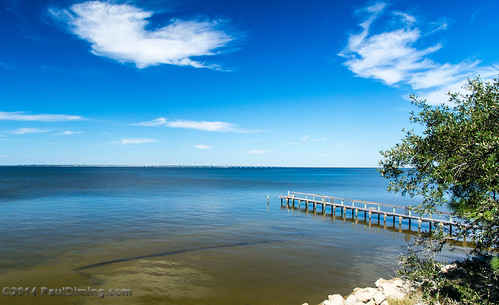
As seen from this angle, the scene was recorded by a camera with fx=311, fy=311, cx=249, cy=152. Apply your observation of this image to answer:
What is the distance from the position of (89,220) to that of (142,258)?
15.7 m

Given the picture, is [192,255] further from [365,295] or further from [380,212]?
[380,212]

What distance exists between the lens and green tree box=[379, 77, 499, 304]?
924cm

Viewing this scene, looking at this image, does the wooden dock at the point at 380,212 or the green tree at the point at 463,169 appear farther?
the wooden dock at the point at 380,212

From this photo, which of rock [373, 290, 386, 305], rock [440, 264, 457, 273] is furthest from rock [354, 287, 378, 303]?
rock [440, 264, 457, 273]

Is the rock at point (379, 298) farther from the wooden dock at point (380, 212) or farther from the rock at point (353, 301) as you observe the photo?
the wooden dock at point (380, 212)

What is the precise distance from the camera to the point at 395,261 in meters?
21.4

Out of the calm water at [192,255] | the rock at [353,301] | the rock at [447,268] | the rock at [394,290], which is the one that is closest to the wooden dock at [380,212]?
the calm water at [192,255]

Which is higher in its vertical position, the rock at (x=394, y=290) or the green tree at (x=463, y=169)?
the green tree at (x=463, y=169)

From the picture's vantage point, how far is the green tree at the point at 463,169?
9.24m

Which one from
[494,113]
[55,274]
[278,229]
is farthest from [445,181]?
[278,229]

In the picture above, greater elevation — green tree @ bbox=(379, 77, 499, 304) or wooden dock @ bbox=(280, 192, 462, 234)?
green tree @ bbox=(379, 77, 499, 304)

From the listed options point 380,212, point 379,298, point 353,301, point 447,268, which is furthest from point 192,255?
point 380,212

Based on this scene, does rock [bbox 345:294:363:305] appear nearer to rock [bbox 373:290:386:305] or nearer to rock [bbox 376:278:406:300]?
rock [bbox 373:290:386:305]

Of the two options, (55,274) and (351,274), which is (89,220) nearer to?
(55,274)
